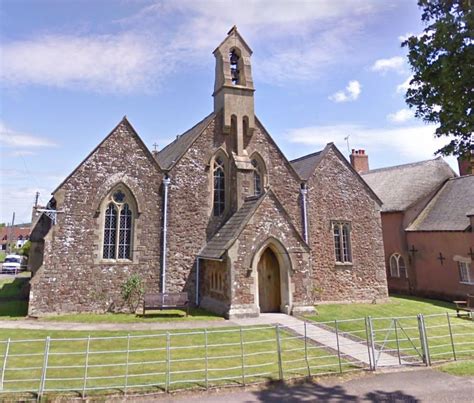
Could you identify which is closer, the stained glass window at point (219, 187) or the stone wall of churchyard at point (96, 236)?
the stone wall of churchyard at point (96, 236)

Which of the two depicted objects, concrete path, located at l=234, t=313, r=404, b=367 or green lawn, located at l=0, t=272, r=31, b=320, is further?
green lawn, located at l=0, t=272, r=31, b=320

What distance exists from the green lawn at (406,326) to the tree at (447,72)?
16.8 feet

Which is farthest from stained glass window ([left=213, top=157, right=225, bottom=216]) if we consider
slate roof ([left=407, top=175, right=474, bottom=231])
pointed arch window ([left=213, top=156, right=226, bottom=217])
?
slate roof ([left=407, top=175, right=474, bottom=231])

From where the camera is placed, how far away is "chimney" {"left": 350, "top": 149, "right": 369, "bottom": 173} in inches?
1499

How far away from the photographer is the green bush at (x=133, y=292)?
17234 millimetres

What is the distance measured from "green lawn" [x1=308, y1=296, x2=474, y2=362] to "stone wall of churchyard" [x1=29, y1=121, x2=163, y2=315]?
916 cm

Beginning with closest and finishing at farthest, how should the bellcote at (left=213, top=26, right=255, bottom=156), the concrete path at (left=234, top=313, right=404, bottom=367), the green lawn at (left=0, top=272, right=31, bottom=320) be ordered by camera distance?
1. the concrete path at (left=234, top=313, right=404, bottom=367)
2. the green lawn at (left=0, top=272, right=31, bottom=320)
3. the bellcote at (left=213, top=26, right=255, bottom=156)

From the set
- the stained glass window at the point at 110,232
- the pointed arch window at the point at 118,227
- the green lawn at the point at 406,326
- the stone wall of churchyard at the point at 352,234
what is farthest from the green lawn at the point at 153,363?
the stone wall of churchyard at the point at 352,234

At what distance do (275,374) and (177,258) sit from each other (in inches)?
417

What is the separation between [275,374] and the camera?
8.91 meters

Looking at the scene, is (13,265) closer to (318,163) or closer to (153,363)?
(318,163)

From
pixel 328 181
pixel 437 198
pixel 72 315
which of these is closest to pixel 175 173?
pixel 72 315

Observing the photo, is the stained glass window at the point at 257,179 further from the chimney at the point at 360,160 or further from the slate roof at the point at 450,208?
the chimney at the point at 360,160

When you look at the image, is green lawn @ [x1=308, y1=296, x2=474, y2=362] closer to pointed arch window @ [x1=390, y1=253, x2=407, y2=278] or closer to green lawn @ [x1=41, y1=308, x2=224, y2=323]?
pointed arch window @ [x1=390, y1=253, x2=407, y2=278]
